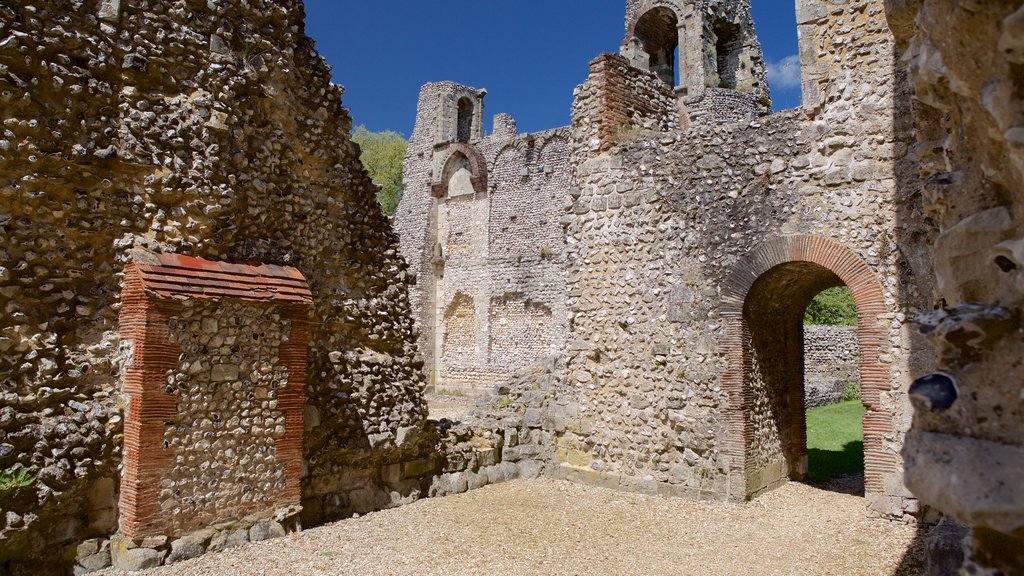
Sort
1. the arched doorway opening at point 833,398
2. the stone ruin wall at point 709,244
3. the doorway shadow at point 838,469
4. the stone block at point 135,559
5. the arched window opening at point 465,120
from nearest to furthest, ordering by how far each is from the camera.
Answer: the stone block at point 135,559
the stone ruin wall at point 709,244
the doorway shadow at point 838,469
the arched doorway opening at point 833,398
the arched window opening at point 465,120

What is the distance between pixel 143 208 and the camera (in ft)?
19.5

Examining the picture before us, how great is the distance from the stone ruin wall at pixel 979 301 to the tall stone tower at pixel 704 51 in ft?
61.8

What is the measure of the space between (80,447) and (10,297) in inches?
51.3

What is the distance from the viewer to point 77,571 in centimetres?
530

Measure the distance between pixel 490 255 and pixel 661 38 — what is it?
945cm

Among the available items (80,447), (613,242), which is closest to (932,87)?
(80,447)

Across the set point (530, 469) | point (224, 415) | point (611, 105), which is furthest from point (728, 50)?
point (224, 415)

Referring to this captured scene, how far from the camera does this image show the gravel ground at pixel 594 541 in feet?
18.9

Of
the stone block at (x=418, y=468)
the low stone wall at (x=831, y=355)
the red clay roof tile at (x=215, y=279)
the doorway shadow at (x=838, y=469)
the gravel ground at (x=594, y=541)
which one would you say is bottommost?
the gravel ground at (x=594, y=541)

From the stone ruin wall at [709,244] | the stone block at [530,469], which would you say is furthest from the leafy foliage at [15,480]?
the stone ruin wall at [709,244]

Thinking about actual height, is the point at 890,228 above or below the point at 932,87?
above

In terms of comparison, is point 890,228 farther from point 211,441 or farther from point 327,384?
point 211,441

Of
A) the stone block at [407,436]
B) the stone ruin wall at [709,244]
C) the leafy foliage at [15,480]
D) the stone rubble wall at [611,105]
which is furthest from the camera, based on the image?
the stone rubble wall at [611,105]

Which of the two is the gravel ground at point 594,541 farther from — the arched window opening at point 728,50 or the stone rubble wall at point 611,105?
the arched window opening at point 728,50
